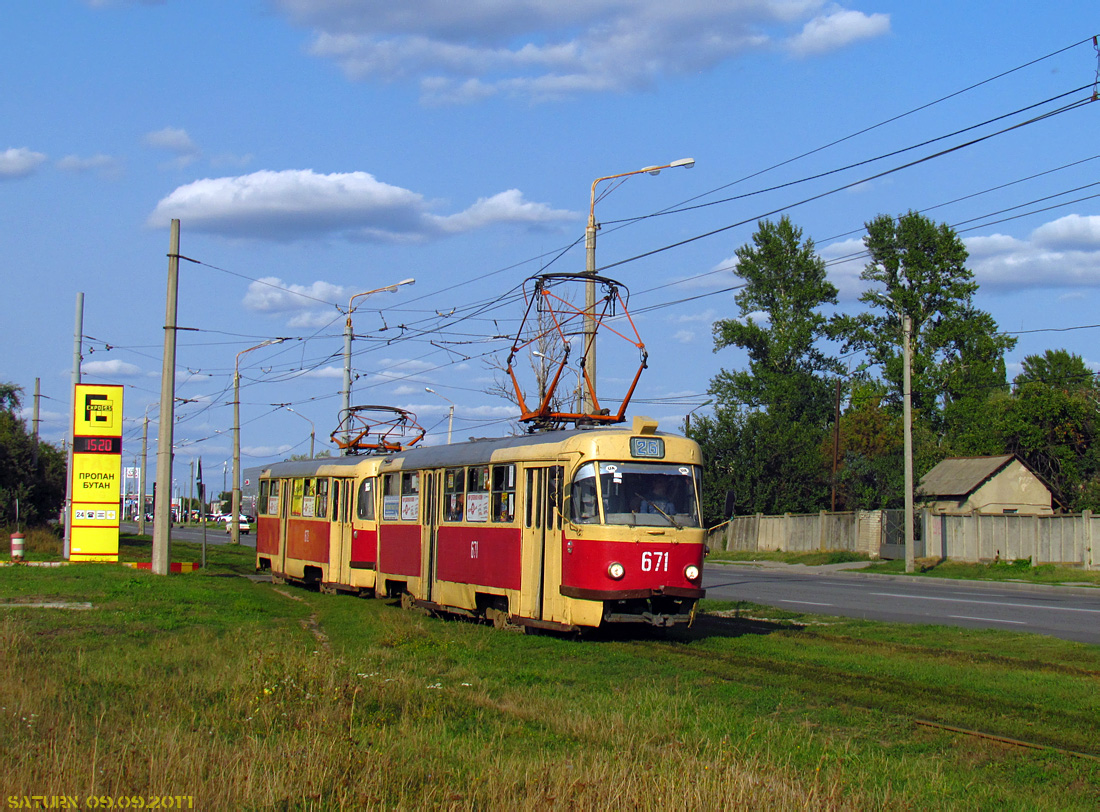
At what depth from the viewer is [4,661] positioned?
10.5 metres

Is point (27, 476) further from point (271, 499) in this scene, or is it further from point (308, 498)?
→ point (308, 498)

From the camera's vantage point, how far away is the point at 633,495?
1398 cm

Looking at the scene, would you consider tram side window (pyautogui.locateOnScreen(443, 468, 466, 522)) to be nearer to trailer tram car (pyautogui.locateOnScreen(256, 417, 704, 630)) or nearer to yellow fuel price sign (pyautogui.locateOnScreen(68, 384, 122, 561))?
trailer tram car (pyautogui.locateOnScreen(256, 417, 704, 630))

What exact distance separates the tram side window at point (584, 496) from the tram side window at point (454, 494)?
3.72 metres

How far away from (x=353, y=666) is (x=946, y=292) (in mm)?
57058

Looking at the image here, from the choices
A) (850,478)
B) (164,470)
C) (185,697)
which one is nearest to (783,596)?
(164,470)

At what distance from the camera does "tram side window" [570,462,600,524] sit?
45.4 ft

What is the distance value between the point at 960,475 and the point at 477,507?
39.3m

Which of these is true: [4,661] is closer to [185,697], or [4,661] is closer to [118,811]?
[185,697]

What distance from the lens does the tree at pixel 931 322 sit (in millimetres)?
60156

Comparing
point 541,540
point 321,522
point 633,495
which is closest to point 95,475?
point 321,522

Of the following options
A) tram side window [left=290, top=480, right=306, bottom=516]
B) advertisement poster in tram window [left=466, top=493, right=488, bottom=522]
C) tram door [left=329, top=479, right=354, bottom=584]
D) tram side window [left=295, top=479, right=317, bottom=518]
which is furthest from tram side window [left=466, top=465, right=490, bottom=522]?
tram side window [left=290, top=480, right=306, bottom=516]

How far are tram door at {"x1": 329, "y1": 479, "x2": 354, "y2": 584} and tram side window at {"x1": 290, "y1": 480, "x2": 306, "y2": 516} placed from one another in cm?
233

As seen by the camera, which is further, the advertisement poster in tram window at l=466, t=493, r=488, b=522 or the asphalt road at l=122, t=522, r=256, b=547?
the asphalt road at l=122, t=522, r=256, b=547
